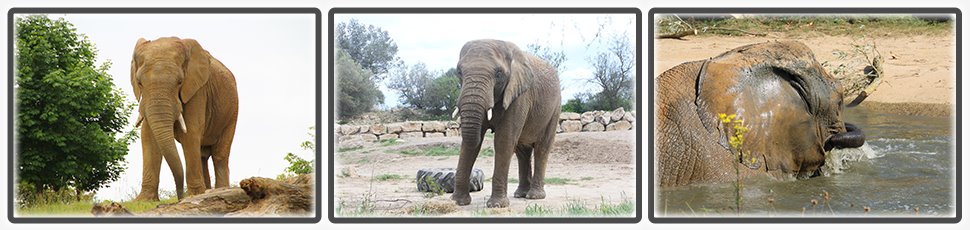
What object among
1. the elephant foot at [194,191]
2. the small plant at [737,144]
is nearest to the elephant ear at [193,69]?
the elephant foot at [194,191]

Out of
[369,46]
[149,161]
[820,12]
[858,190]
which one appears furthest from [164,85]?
[858,190]

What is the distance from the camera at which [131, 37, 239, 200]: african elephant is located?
36.4 feet

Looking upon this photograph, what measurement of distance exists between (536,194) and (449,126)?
902mm

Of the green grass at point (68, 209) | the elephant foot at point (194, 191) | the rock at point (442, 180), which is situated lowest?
the green grass at point (68, 209)

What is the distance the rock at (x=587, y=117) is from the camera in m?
11.5

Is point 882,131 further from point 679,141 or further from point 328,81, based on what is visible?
point 328,81

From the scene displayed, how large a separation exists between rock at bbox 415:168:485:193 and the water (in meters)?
1.69

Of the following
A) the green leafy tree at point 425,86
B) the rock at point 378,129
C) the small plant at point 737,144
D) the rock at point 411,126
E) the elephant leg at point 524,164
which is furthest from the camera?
the elephant leg at point 524,164

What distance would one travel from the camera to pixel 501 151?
10.9 m

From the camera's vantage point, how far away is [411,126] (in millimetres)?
11398

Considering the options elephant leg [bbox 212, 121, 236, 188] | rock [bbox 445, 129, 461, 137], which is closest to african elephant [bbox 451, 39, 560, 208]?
rock [bbox 445, 129, 461, 137]

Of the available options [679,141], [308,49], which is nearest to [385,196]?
[308,49]

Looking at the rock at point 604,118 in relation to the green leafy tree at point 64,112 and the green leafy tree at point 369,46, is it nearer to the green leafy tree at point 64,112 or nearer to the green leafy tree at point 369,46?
the green leafy tree at point 369,46

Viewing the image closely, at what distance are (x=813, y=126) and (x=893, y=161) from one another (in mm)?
1062
